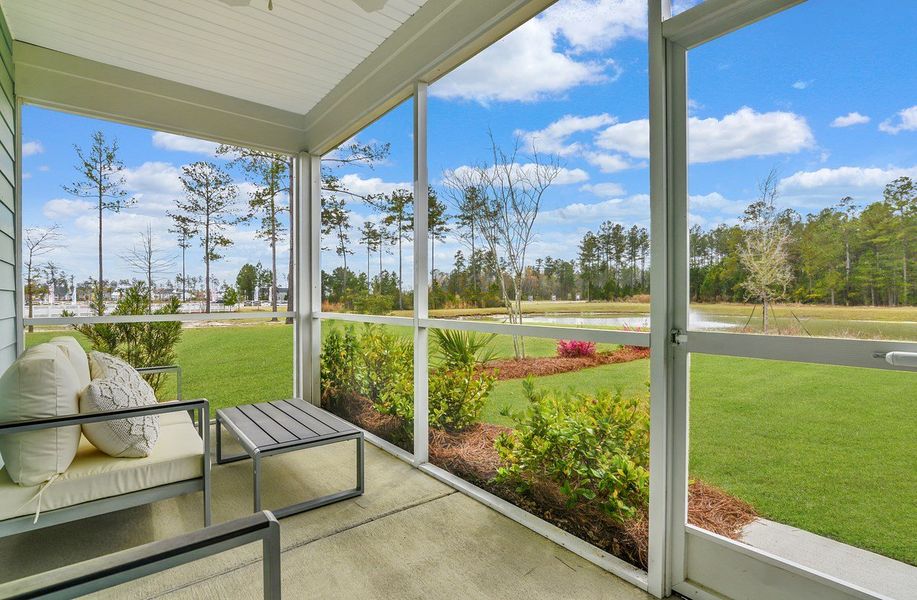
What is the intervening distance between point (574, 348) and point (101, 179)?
403 centimetres

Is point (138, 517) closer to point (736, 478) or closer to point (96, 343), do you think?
point (96, 343)

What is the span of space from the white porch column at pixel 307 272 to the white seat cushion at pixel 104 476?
2.25 metres

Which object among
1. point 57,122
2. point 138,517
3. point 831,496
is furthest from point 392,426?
point 57,122

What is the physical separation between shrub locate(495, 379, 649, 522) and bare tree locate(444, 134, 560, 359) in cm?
40

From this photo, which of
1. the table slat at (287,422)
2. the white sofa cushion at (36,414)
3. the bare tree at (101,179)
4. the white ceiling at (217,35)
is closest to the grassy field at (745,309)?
the table slat at (287,422)

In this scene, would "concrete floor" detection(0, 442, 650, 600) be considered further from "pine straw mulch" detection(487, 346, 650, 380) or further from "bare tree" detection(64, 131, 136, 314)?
"bare tree" detection(64, 131, 136, 314)

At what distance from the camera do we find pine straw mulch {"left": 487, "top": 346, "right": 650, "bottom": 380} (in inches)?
82.3

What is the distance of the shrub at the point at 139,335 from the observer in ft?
12.6

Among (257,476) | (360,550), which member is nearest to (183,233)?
(257,476)

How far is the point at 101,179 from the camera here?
375cm

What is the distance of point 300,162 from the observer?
4.57m

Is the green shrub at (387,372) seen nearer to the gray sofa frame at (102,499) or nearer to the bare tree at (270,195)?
the bare tree at (270,195)

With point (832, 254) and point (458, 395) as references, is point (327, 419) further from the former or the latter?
point (832, 254)

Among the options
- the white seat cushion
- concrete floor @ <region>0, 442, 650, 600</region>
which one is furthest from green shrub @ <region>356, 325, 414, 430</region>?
the white seat cushion
